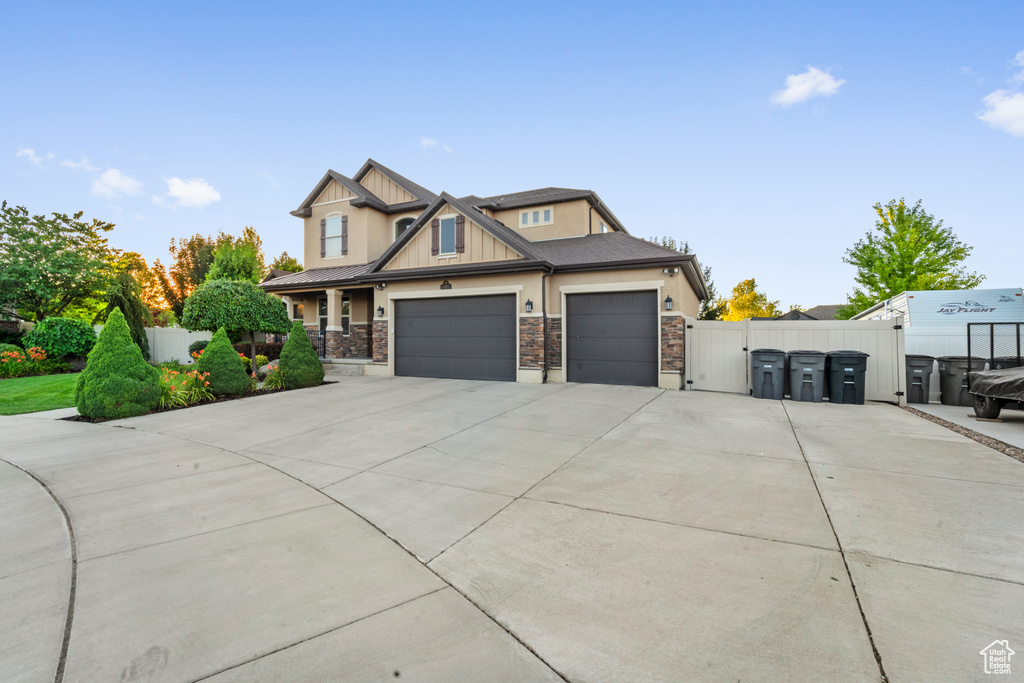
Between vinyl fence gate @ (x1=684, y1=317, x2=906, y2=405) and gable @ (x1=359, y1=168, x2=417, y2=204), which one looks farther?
gable @ (x1=359, y1=168, x2=417, y2=204)

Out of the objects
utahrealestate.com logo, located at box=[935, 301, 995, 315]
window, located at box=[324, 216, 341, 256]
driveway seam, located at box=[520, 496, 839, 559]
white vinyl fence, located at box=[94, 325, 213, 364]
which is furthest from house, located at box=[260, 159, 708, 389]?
driveway seam, located at box=[520, 496, 839, 559]

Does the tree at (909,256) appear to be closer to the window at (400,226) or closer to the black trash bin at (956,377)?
→ the black trash bin at (956,377)

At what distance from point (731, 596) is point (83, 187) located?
24774mm

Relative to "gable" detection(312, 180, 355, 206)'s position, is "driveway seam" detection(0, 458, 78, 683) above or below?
below

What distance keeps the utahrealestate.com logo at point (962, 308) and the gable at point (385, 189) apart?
59.0 feet

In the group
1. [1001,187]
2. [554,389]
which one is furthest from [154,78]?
[1001,187]

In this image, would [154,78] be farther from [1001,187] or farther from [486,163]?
[1001,187]

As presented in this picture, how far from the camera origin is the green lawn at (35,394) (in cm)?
864

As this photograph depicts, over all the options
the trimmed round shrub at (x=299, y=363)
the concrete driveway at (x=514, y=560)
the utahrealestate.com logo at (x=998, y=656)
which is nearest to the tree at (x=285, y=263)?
the trimmed round shrub at (x=299, y=363)

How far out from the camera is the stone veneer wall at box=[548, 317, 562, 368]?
1163 cm

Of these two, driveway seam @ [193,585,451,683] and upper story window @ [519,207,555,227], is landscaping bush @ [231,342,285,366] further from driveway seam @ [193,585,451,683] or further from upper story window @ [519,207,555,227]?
driveway seam @ [193,585,451,683]

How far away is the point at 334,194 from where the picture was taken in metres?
17.2

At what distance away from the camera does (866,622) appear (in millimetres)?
2025

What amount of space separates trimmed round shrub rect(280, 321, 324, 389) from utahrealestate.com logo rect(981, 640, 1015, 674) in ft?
39.9
